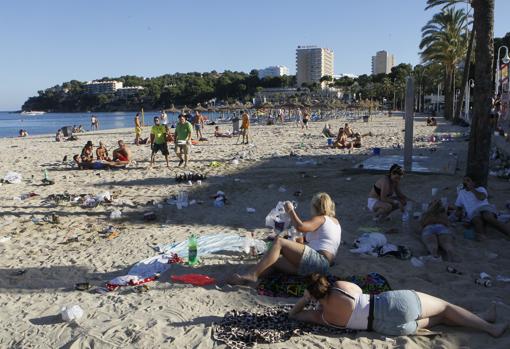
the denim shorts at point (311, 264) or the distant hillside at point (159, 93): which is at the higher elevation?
the distant hillside at point (159, 93)

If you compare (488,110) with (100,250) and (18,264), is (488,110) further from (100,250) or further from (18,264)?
(18,264)

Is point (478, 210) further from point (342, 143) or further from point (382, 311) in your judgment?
point (342, 143)

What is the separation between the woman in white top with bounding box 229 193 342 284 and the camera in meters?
4.54

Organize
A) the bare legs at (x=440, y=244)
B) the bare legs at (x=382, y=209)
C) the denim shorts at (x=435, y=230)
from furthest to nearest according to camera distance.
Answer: the bare legs at (x=382, y=209), the denim shorts at (x=435, y=230), the bare legs at (x=440, y=244)

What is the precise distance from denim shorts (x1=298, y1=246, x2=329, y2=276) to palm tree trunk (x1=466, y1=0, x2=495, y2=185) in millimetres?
4595

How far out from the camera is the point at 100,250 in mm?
6086

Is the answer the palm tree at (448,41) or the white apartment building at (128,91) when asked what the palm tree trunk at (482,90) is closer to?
the palm tree at (448,41)

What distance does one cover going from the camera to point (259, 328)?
3.77m

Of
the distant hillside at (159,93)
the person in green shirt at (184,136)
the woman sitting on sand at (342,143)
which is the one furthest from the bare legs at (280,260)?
the distant hillside at (159,93)

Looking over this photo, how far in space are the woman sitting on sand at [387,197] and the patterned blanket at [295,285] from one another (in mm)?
2719

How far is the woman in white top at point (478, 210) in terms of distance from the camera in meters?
6.20

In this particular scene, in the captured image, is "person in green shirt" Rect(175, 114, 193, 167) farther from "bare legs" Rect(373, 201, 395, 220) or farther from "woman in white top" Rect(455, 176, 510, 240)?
"woman in white top" Rect(455, 176, 510, 240)

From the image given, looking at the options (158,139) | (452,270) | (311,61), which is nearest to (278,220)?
(452,270)

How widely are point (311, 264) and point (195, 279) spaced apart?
1226 mm
